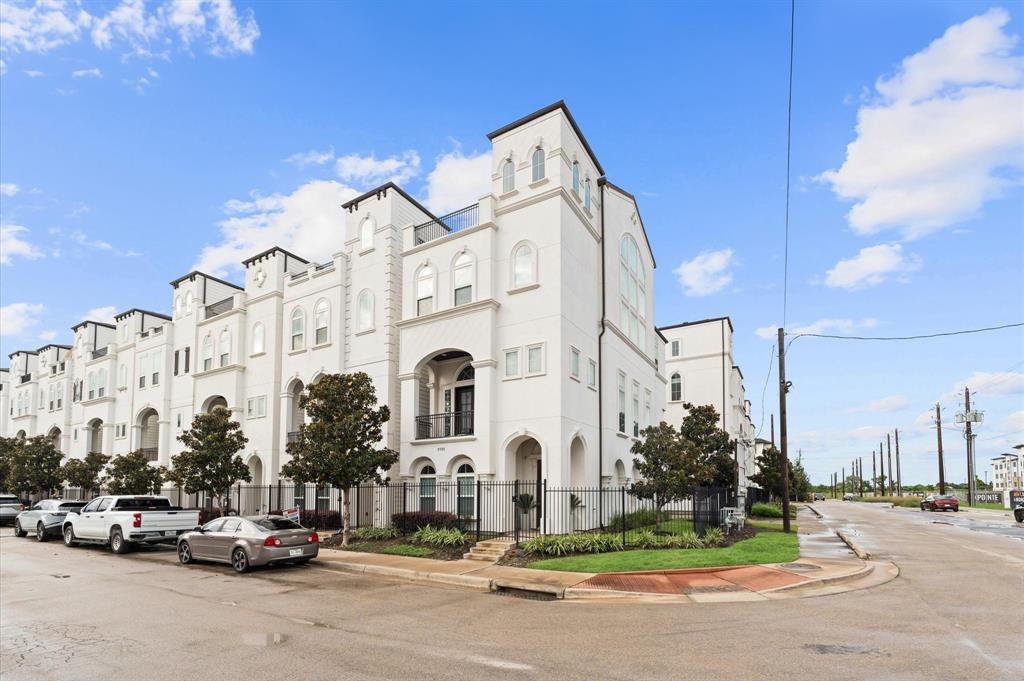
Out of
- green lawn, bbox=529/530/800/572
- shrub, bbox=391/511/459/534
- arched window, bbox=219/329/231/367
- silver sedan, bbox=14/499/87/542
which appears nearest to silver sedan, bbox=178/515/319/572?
shrub, bbox=391/511/459/534

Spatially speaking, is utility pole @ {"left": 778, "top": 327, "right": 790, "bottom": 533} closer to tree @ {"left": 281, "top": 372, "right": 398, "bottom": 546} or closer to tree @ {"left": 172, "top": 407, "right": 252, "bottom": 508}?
tree @ {"left": 281, "top": 372, "right": 398, "bottom": 546}

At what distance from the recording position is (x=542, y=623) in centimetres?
1002

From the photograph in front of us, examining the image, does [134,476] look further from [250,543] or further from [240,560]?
[250,543]

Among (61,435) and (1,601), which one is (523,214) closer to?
(1,601)

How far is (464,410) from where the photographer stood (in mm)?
25609

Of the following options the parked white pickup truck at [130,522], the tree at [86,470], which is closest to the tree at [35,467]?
the tree at [86,470]

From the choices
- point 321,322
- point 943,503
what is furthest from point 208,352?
point 943,503

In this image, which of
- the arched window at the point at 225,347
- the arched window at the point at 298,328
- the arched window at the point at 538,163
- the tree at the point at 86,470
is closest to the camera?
the arched window at the point at 538,163

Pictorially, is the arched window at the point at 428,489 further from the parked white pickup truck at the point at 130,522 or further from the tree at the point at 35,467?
the tree at the point at 35,467

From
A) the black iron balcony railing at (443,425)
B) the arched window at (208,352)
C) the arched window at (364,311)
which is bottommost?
the black iron balcony railing at (443,425)

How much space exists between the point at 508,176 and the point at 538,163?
139cm

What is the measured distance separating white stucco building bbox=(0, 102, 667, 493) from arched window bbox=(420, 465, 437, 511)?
0.28 meters

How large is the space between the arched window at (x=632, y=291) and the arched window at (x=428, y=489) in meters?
10.7

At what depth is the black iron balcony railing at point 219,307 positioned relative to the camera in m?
34.7
